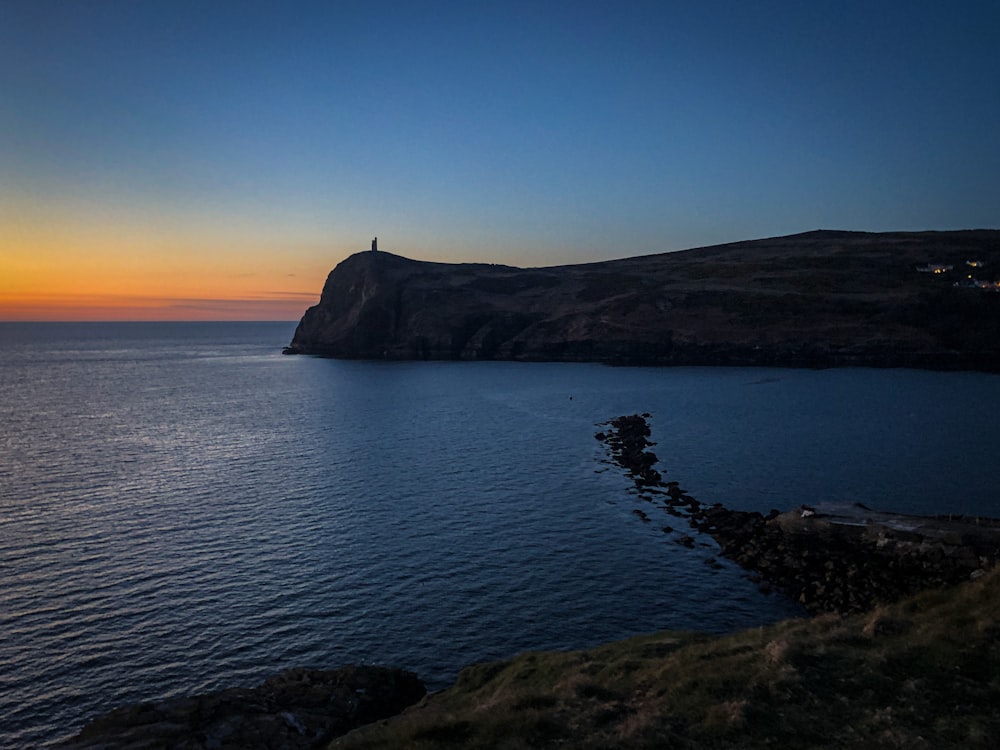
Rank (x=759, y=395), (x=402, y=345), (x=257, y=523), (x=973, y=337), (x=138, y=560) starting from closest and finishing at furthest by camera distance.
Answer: (x=138, y=560) → (x=257, y=523) → (x=759, y=395) → (x=973, y=337) → (x=402, y=345)

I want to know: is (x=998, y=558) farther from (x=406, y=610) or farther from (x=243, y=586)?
(x=243, y=586)

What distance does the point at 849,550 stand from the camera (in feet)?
131

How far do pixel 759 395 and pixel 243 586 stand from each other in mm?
94973

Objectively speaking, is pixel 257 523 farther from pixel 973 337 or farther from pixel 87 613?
pixel 973 337

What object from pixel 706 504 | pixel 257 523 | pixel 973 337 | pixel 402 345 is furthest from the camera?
pixel 402 345

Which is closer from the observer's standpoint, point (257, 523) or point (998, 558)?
point (998, 558)

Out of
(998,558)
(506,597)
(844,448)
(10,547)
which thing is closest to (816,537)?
(998,558)

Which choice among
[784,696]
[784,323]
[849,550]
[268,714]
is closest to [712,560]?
[849,550]

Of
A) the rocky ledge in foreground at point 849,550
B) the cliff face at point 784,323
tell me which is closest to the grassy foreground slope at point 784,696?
the rocky ledge in foreground at point 849,550

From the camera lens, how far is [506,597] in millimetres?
34438

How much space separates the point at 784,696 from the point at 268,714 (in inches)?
655

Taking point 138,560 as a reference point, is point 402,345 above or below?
above

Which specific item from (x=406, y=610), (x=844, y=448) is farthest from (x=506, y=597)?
(x=844, y=448)

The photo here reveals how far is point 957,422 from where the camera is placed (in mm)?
80688
